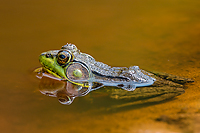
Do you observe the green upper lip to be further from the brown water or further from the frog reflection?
the brown water

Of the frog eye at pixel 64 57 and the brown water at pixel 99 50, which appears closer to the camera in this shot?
the brown water at pixel 99 50

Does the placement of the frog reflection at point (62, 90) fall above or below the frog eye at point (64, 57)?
below

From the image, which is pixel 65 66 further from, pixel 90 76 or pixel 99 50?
pixel 99 50

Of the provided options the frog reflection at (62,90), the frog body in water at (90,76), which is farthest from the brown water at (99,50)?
the frog body in water at (90,76)

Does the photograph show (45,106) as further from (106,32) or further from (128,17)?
(128,17)

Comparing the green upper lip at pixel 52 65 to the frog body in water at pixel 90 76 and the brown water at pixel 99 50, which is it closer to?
the frog body in water at pixel 90 76
